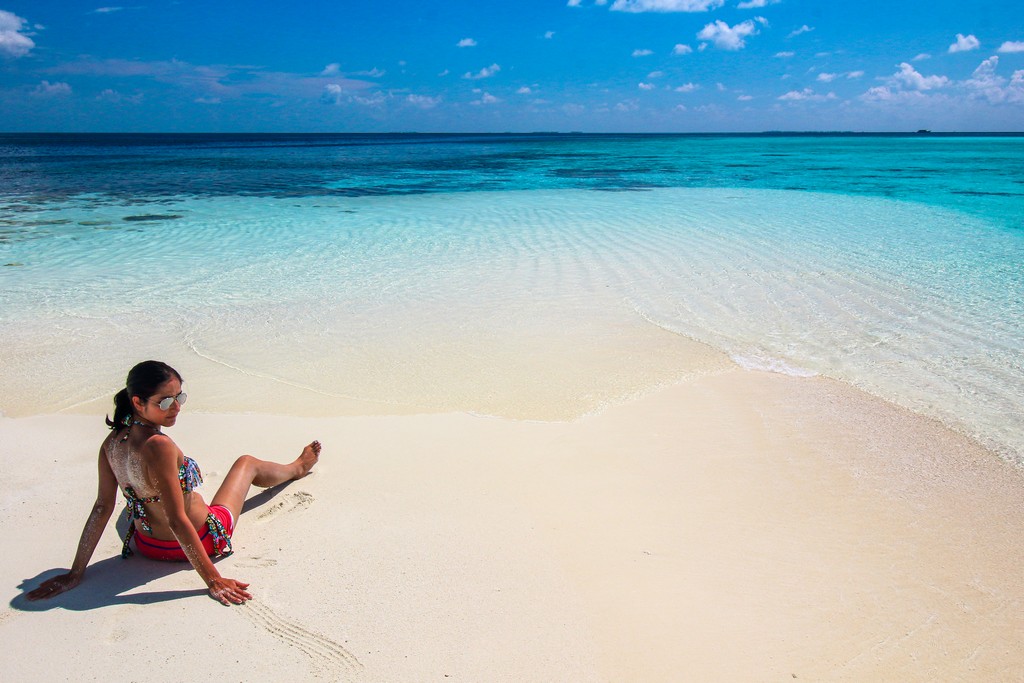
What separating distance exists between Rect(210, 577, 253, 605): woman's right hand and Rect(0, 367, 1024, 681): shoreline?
44mm

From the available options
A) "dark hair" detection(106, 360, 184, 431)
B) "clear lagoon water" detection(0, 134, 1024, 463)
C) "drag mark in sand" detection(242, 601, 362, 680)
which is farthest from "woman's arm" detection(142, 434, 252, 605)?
"clear lagoon water" detection(0, 134, 1024, 463)

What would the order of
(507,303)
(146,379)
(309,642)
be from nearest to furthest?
(309,642) → (146,379) → (507,303)

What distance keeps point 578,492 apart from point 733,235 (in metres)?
8.96

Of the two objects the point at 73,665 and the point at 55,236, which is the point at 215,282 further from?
the point at 73,665

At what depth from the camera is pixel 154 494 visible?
276cm

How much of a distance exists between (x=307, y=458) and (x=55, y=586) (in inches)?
50.3

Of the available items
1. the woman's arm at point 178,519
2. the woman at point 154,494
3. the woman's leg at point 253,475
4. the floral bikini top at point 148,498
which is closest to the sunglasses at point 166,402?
the woman at point 154,494

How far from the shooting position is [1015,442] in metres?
4.07

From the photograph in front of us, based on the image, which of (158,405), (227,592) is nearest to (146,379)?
(158,405)

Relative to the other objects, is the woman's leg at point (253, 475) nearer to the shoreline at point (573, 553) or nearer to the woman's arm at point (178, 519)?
the shoreline at point (573, 553)

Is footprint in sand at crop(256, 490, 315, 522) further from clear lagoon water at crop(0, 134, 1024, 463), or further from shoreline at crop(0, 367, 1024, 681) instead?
clear lagoon water at crop(0, 134, 1024, 463)

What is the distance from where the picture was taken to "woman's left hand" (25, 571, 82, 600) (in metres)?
2.63

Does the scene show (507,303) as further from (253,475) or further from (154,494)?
(154,494)

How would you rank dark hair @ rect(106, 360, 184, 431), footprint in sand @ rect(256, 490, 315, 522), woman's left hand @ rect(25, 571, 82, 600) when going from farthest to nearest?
footprint in sand @ rect(256, 490, 315, 522) < woman's left hand @ rect(25, 571, 82, 600) < dark hair @ rect(106, 360, 184, 431)
